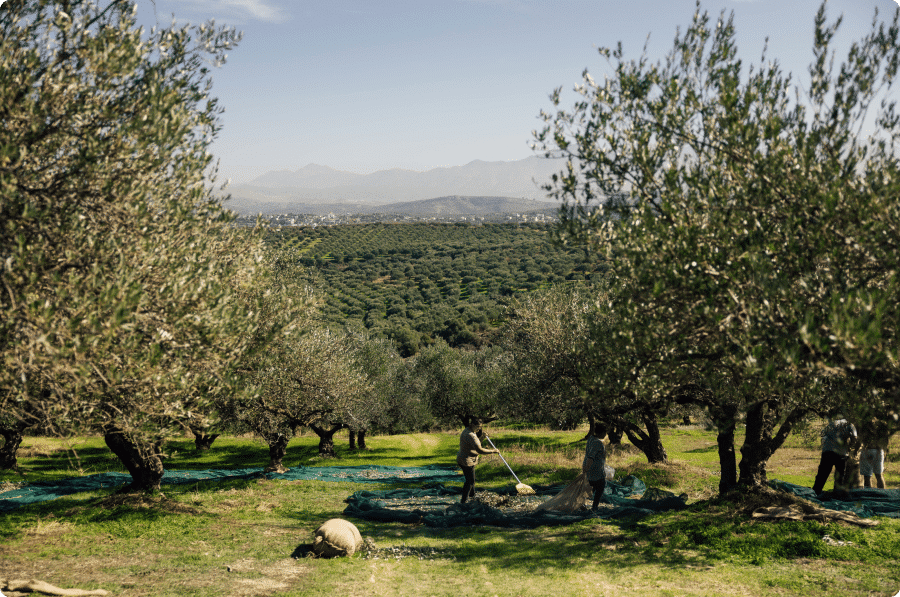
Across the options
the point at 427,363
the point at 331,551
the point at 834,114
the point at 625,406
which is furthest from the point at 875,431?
the point at 427,363

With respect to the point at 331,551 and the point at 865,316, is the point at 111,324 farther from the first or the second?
the point at 865,316

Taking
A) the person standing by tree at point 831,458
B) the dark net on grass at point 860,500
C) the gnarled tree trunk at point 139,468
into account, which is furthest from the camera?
the gnarled tree trunk at point 139,468

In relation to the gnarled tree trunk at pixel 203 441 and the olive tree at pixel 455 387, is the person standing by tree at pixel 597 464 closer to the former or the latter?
the olive tree at pixel 455 387

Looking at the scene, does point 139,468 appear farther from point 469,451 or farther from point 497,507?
point 497,507

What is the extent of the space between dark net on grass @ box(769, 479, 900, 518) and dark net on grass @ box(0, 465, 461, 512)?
1456 centimetres

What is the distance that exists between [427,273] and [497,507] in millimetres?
106415

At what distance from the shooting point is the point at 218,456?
36.0 meters

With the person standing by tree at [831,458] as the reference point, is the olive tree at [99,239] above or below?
above

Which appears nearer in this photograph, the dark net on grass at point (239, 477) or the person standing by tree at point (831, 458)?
the person standing by tree at point (831, 458)

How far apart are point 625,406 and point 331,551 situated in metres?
9.87

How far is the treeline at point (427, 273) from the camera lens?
91500mm

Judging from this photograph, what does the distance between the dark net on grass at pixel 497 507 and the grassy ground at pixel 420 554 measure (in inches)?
23.7

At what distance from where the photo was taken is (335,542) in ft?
43.0

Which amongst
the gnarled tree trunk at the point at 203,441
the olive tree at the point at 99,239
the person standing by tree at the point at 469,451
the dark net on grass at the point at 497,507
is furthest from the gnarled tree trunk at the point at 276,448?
the olive tree at the point at 99,239
